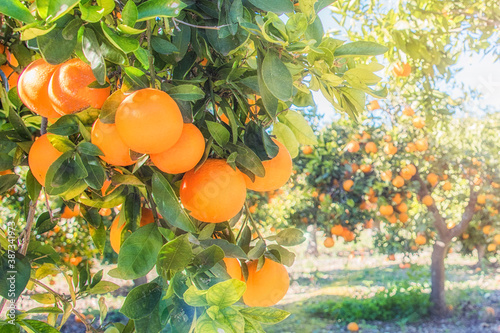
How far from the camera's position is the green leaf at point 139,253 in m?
0.50

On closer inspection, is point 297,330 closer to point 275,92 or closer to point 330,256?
point 275,92

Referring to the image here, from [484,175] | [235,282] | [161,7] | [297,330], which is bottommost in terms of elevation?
[297,330]

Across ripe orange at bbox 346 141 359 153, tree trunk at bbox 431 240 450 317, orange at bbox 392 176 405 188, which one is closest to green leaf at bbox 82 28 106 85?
ripe orange at bbox 346 141 359 153

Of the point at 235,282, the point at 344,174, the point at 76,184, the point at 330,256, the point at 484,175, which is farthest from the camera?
the point at 330,256

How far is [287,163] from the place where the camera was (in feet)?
2.13

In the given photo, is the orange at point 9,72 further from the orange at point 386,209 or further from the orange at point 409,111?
the orange at point 386,209

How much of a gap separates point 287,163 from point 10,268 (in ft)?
1.63

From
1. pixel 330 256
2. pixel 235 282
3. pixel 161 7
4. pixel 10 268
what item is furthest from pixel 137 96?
pixel 330 256

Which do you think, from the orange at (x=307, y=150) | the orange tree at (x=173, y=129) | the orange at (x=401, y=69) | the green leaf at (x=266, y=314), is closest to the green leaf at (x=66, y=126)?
the orange tree at (x=173, y=129)

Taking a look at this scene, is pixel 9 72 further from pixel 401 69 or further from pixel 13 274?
pixel 401 69

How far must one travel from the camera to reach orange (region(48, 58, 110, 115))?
1.77 feet

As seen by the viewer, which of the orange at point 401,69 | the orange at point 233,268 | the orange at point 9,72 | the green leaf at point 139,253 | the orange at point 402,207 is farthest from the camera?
the orange at point 402,207

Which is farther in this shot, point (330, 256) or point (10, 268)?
point (330, 256)

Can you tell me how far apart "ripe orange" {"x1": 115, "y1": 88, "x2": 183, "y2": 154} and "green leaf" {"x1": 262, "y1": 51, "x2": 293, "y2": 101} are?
0.12 metres
